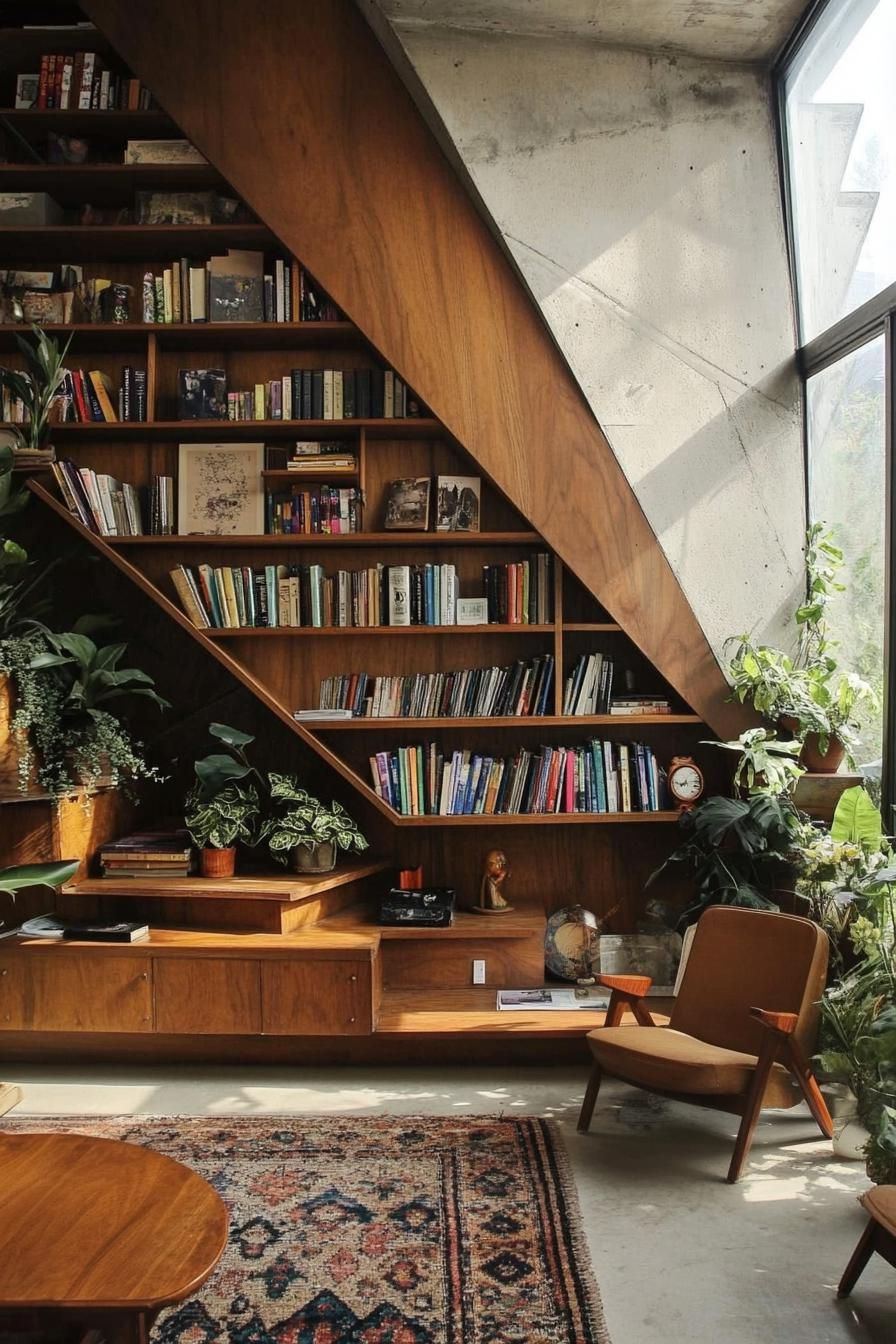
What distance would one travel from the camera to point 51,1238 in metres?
2.26

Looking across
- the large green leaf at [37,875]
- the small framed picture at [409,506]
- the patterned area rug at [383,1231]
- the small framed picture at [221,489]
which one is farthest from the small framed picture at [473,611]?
the patterned area rug at [383,1231]

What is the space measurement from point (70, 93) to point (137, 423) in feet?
4.29

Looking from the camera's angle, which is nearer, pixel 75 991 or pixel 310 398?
pixel 75 991

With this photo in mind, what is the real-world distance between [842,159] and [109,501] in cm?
304

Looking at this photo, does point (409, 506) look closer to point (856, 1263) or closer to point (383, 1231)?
point (383, 1231)

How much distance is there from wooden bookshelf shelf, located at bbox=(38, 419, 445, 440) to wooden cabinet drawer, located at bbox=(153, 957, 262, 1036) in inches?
81.4

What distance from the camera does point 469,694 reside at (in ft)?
14.8

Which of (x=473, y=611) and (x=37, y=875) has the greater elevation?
(x=473, y=611)

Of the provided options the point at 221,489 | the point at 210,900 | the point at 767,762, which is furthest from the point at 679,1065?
the point at 221,489

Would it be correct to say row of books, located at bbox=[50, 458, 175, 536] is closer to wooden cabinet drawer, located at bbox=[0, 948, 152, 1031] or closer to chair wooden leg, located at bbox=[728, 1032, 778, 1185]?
wooden cabinet drawer, located at bbox=[0, 948, 152, 1031]

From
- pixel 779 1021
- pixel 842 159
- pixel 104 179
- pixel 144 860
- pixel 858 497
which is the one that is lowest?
pixel 779 1021

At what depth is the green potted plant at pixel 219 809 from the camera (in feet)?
14.1

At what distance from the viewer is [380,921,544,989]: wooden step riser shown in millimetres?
4398

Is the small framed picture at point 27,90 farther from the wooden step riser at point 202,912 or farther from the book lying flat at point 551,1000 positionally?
the book lying flat at point 551,1000
